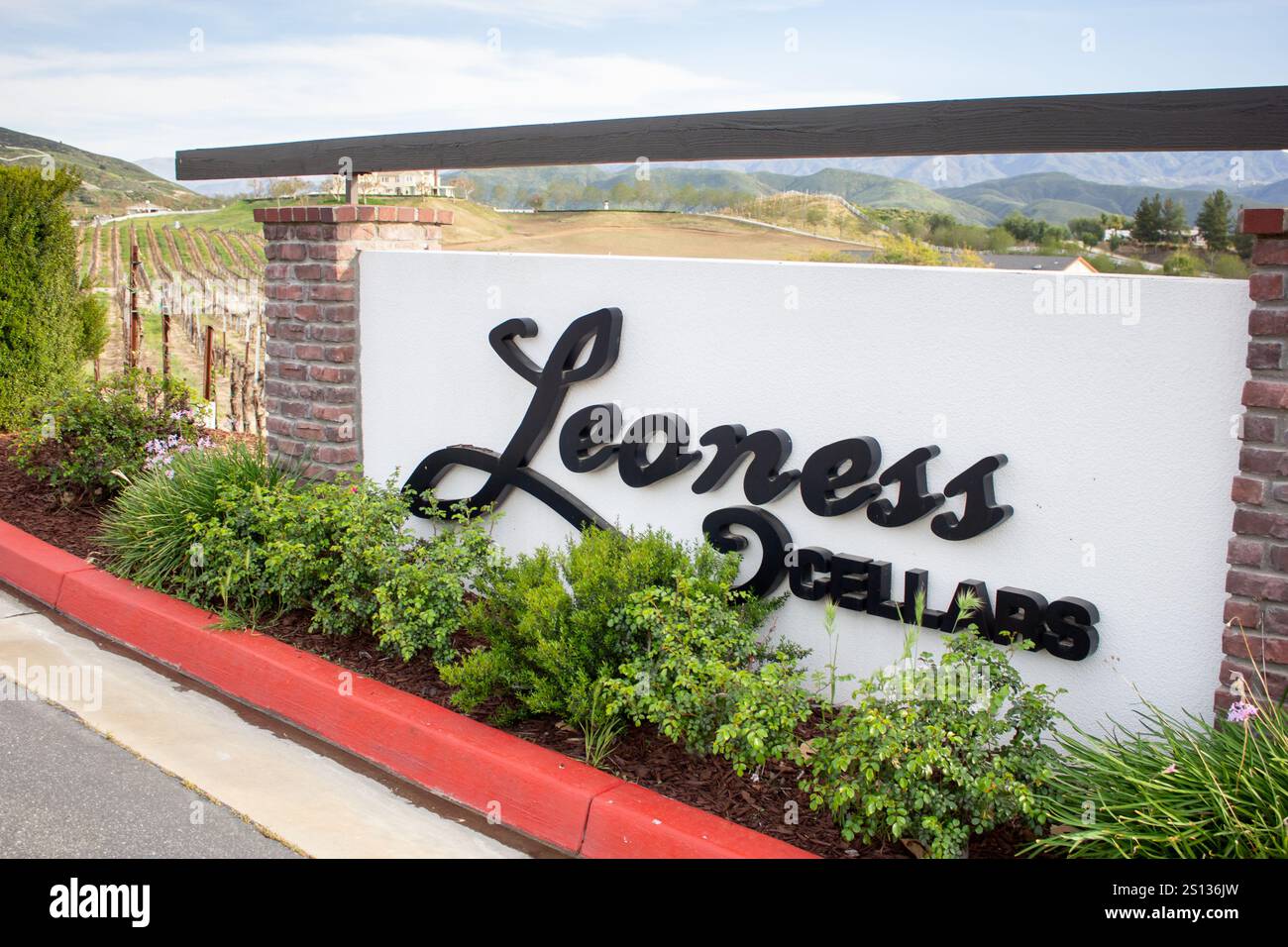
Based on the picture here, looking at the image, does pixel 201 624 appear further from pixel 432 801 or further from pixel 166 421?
pixel 166 421

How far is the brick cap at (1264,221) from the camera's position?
373cm

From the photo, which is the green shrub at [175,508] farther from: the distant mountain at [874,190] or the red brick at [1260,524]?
the red brick at [1260,524]

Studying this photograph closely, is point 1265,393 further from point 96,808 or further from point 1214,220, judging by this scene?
point 96,808

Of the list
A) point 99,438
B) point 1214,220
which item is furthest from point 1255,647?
point 99,438

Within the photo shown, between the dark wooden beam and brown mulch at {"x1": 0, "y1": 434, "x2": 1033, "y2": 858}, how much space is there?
8.83 feet

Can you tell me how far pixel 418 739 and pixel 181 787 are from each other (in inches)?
38.5

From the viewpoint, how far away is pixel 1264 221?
3.77 metres

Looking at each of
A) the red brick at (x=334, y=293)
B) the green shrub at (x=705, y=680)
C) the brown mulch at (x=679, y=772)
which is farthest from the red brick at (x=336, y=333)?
the green shrub at (x=705, y=680)

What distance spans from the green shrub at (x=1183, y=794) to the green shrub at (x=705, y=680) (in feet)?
3.24

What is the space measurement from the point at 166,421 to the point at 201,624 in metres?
→ 3.22

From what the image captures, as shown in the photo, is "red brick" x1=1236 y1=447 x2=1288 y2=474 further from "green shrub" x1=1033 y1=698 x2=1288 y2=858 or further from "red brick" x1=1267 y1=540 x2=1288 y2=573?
"green shrub" x1=1033 y1=698 x2=1288 y2=858

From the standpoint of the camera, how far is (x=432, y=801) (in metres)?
4.64

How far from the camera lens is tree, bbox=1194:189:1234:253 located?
5.95 meters

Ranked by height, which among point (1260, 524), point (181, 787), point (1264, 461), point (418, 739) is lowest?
point (181, 787)
